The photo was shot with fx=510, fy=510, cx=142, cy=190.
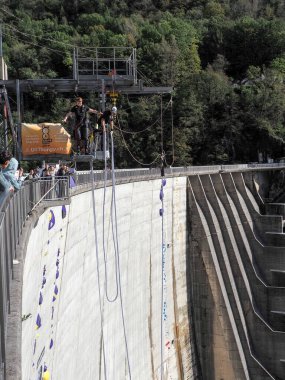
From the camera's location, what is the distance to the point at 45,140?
1217 centimetres

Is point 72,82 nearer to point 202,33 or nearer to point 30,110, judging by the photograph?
point 30,110

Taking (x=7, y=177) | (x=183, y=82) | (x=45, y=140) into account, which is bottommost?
(x=7, y=177)

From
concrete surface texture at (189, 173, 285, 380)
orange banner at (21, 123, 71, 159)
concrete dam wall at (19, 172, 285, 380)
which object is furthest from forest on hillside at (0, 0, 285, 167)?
orange banner at (21, 123, 71, 159)

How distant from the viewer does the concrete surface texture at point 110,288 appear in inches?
352

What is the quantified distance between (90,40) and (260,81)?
27.0 m

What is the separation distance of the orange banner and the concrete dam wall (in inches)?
54.2

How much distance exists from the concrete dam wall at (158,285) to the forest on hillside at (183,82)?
14334 mm

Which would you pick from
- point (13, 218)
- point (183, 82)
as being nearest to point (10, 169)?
point (13, 218)

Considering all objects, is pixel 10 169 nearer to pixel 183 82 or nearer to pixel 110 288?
pixel 110 288

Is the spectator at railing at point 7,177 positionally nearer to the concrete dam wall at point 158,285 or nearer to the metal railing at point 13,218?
the metal railing at point 13,218

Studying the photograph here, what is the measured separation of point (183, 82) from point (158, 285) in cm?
4958

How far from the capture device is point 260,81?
66.1 m

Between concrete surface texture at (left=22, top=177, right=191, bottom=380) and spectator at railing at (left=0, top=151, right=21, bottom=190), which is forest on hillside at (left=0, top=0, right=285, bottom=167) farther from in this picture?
spectator at railing at (left=0, top=151, right=21, bottom=190)

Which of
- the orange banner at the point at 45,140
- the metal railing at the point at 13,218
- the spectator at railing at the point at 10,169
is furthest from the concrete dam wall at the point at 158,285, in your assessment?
the orange banner at the point at 45,140
